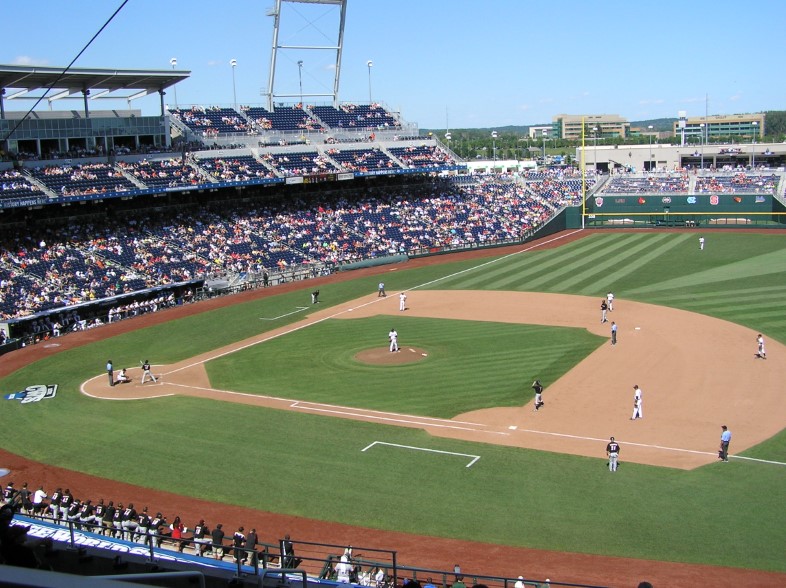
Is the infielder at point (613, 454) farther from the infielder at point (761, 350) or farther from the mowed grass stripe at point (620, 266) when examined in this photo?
the mowed grass stripe at point (620, 266)

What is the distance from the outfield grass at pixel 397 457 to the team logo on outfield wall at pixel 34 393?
61 centimetres

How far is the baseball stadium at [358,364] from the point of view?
1603 cm

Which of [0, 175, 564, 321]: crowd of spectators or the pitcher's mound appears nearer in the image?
the pitcher's mound

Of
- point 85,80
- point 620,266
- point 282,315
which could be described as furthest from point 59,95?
point 620,266

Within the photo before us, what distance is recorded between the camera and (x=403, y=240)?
61.4 m

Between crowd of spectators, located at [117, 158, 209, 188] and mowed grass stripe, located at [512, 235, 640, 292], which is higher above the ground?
crowd of spectators, located at [117, 158, 209, 188]

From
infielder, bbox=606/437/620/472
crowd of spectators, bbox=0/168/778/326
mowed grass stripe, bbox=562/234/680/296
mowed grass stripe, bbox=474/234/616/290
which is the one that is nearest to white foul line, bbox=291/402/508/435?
infielder, bbox=606/437/620/472

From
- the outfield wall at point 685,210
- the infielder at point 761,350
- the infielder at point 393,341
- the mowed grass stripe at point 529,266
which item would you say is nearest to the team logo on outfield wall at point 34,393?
the infielder at point 393,341

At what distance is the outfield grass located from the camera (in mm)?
16922

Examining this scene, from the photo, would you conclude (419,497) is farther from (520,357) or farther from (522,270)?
(522,270)

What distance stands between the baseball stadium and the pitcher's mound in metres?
0.16

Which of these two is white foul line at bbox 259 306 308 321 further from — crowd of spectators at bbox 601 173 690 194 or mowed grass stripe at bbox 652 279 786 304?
crowd of spectators at bbox 601 173 690 194

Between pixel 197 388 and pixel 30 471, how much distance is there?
27.0ft

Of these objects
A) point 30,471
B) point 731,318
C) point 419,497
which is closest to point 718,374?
point 731,318
